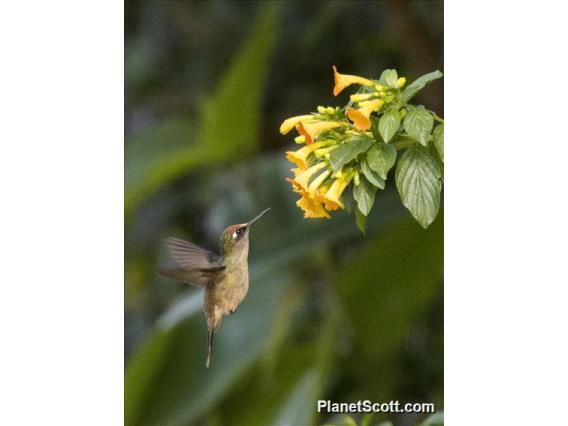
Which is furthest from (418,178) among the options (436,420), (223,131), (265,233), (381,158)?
(223,131)

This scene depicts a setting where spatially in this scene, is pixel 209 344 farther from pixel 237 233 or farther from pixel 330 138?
pixel 330 138

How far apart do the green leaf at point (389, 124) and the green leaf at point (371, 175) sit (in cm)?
3

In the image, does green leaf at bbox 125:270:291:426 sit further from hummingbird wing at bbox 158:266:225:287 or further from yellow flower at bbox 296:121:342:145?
yellow flower at bbox 296:121:342:145

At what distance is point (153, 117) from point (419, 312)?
44 centimetres

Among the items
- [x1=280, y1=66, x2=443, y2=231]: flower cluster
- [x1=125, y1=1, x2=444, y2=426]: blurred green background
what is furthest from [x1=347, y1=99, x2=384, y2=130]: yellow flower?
[x1=125, y1=1, x2=444, y2=426]: blurred green background

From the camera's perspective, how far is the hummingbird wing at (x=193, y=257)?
41.2 inches

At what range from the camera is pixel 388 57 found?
121cm

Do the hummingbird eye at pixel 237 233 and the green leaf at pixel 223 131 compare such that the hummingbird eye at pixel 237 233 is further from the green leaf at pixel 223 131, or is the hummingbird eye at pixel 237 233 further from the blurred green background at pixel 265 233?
the green leaf at pixel 223 131

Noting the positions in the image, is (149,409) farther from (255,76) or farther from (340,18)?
(340,18)

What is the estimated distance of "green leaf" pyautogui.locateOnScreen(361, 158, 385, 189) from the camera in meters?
0.80

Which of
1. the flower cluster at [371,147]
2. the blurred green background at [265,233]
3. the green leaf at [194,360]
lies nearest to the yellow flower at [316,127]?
the flower cluster at [371,147]

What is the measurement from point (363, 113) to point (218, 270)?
1.05 feet

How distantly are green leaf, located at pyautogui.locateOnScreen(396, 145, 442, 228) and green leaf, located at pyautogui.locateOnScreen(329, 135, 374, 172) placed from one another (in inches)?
1.3

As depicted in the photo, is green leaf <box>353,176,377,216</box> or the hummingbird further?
the hummingbird
